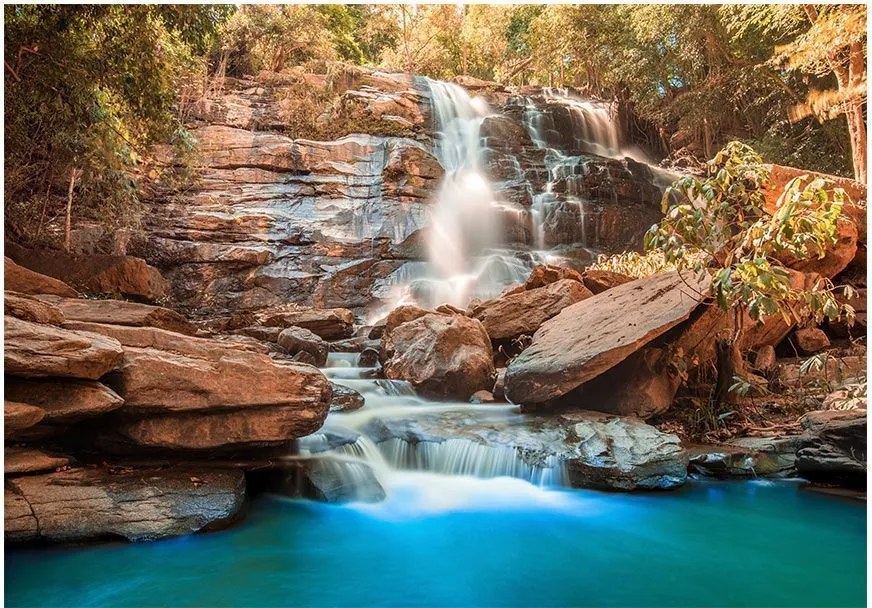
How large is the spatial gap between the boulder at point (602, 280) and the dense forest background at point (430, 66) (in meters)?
5.45

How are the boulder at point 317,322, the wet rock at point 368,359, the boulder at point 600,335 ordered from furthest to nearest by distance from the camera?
the boulder at point 317,322, the wet rock at point 368,359, the boulder at point 600,335

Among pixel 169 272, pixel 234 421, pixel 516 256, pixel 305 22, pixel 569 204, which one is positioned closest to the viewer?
pixel 234 421

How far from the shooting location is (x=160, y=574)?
331cm

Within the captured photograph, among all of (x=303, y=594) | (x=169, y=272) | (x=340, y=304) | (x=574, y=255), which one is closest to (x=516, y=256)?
(x=574, y=255)

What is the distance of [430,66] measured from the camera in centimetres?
2380

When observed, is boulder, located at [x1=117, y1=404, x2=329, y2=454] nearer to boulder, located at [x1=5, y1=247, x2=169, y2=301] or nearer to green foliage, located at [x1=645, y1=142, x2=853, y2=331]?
green foliage, located at [x1=645, y1=142, x2=853, y2=331]

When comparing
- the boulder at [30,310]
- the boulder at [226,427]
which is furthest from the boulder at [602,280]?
the boulder at [30,310]

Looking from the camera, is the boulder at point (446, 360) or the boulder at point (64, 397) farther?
the boulder at point (446, 360)

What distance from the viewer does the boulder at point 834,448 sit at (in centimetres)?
455

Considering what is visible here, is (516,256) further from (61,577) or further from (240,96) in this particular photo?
(61,577)

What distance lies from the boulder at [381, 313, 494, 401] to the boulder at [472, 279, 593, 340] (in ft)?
2.00

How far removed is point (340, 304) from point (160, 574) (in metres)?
9.62

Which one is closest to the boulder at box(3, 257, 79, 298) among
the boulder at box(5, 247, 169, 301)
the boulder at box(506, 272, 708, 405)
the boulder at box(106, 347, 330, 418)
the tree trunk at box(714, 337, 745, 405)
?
the boulder at box(5, 247, 169, 301)

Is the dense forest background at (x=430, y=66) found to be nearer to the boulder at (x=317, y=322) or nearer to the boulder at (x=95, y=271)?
the boulder at (x=95, y=271)
